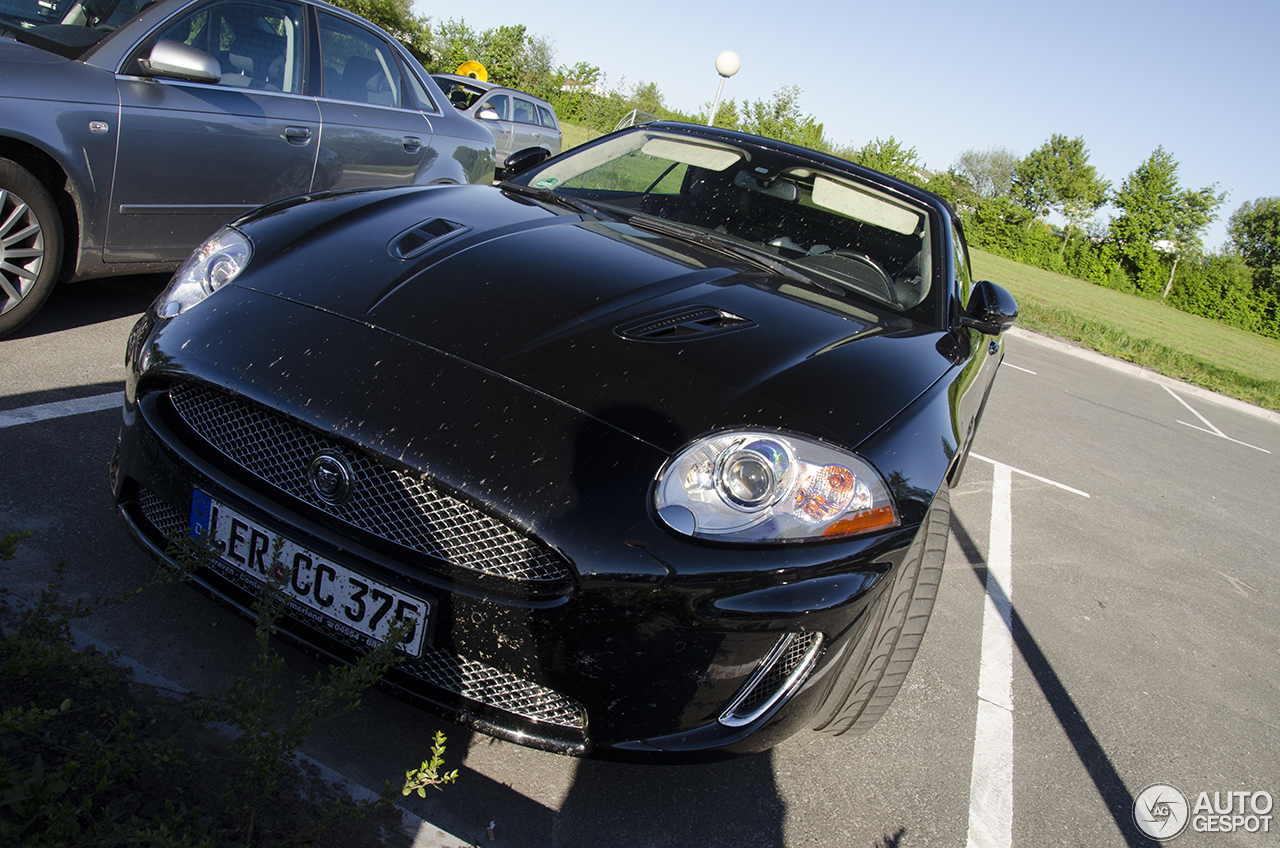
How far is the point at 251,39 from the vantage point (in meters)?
4.12

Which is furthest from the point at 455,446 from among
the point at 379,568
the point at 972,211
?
the point at 972,211

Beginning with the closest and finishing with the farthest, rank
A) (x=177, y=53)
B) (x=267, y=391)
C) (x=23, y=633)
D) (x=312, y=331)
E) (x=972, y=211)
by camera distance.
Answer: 1. (x=23, y=633)
2. (x=267, y=391)
3. (x=312, y=331)
4. (x=177, y=53)
5. (x=972, y=211)

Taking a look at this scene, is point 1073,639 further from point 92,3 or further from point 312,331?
point 92,3

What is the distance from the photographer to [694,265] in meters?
2.51

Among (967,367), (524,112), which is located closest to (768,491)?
(967,367)

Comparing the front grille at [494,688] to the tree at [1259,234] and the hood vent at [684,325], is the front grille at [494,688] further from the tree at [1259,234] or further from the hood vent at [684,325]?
the tree at [1259,234]

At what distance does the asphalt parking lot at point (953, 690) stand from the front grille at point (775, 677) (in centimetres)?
31

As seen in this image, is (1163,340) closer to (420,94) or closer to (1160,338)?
(1160,338)

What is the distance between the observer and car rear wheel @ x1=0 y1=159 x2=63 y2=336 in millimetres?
3191

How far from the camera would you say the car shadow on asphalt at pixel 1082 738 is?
2188 millimetres

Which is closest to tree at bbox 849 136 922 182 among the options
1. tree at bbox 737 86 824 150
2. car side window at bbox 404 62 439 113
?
tree at bbox 737 86 824 150

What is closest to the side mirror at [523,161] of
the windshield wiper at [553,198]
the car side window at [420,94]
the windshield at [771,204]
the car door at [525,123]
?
the windshield at [771,204]

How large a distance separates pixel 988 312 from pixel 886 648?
1.44 m

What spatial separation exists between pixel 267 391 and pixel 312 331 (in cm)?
18
